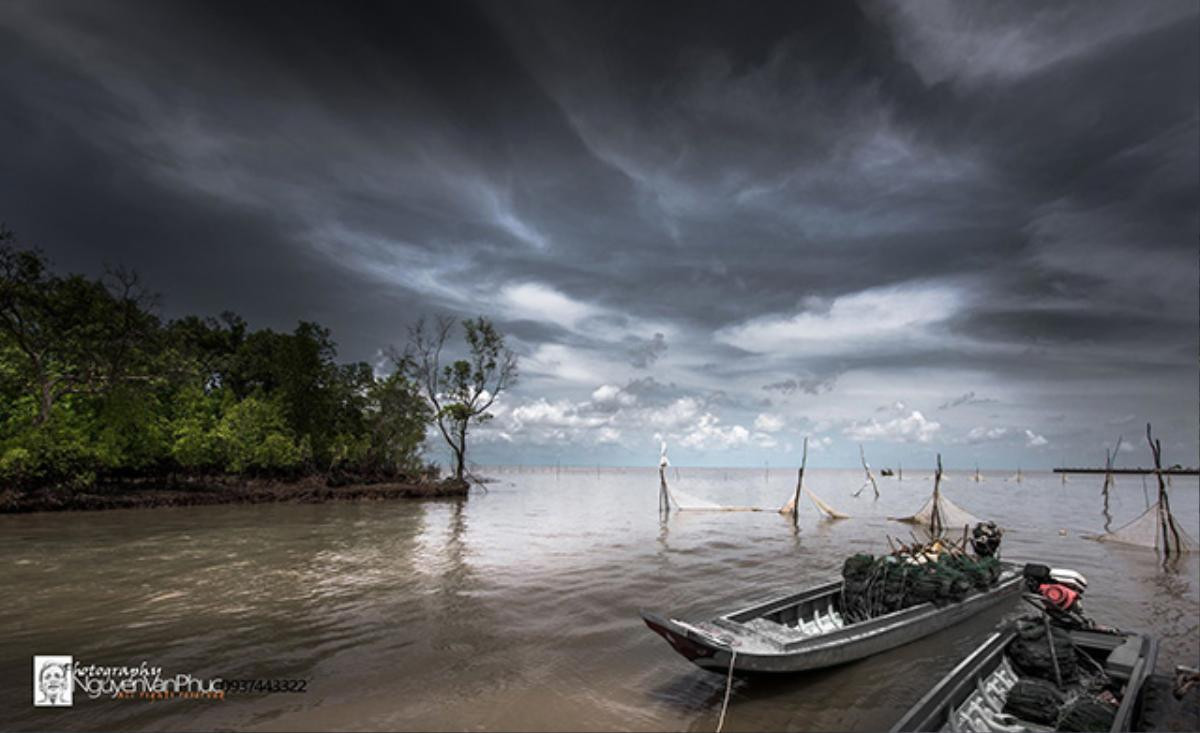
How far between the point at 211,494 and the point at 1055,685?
128 ft

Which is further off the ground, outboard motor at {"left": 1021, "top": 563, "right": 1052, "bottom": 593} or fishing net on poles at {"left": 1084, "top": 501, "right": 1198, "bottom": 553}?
outboard motor at {"left": 1021, "top": 563, "right": 1052, "bottom": 593}

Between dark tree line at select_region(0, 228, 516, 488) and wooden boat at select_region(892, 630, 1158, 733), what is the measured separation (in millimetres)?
34550

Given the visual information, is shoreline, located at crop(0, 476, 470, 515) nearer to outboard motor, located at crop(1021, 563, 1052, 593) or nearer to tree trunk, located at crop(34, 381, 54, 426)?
tree trunk, located at crop(34, 381, 54, 426)

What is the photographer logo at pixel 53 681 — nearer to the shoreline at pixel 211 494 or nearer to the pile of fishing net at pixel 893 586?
the pile of fishing net at pixel 893 586

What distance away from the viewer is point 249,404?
3569 cm

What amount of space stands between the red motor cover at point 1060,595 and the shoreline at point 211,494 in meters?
37.4

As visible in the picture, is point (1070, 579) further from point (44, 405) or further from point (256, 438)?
point (256, 438)

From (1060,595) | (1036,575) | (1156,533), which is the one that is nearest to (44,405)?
(1036,575)

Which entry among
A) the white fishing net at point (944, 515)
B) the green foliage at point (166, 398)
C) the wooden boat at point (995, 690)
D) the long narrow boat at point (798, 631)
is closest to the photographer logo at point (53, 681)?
the long narrow boat at point (798, 631)

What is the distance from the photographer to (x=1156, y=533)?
21.7m

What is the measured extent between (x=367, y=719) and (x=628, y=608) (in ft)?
22.3

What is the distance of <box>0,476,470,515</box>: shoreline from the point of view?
25531mm

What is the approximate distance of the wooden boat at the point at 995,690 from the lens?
5.52 m

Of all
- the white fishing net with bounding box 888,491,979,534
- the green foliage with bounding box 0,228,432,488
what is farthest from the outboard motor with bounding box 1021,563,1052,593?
the green foliage with bounding box 0,228,432,488
